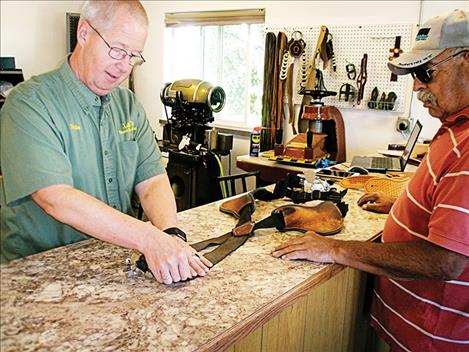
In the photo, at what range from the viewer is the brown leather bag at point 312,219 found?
59.1 inches

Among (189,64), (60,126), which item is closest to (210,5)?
(189,64)

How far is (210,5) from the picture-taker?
15.1 ft

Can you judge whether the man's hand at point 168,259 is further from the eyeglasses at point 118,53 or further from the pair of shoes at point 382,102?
the pair of shoes at point 382,102

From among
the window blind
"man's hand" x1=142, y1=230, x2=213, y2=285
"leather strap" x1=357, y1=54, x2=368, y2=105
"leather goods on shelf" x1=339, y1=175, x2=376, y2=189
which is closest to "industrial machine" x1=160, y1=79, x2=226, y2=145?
the window blind

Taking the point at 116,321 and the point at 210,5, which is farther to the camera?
the point at 210,5

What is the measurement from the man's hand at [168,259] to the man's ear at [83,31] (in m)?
0.56

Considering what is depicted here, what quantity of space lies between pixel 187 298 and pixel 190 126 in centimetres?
299

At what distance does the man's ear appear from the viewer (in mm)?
1245

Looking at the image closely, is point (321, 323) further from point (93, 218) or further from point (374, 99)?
point (374, 99)

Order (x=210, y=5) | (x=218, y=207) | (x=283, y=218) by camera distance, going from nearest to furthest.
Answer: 1. (x=283, y=218)
2. (x=218, y=207)
3. (x=210, y=5)

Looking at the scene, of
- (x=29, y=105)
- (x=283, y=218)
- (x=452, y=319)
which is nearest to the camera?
(x=29, y=105)

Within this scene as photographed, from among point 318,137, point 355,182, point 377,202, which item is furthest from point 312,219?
point 318,137

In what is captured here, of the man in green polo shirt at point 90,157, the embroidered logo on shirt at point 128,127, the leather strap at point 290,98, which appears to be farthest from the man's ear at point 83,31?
the leather strap at point 290,98

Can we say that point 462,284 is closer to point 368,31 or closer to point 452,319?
point 452,319
